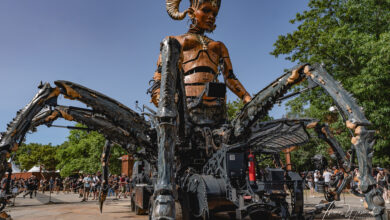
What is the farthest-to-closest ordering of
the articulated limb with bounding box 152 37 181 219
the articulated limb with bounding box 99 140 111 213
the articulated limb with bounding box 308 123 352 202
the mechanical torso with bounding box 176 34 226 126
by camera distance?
the articulated limb with bounding box 99 140 111 213
the mechanical torso with bounding box 176 34 226 126
the articulated limb with bounding box 308 123 352 202
the articulated limb with bounding box 152 37 181 219

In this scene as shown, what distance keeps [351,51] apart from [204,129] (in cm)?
1172

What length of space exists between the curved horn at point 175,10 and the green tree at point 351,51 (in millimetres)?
9979

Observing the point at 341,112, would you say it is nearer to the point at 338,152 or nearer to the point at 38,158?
the point at 338,152

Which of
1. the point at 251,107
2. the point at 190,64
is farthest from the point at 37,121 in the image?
the point at 251,107

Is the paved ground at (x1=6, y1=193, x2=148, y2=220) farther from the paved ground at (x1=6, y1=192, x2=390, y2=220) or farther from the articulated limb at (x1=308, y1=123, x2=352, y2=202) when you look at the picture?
the articulated limb at (x1=308, y1=123, x2=352, y2=202)

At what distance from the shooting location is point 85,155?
39125 mm

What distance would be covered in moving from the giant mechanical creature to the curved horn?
28mm

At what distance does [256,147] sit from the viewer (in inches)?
284

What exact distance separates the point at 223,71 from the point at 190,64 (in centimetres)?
121

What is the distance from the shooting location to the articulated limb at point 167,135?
2.75 metres

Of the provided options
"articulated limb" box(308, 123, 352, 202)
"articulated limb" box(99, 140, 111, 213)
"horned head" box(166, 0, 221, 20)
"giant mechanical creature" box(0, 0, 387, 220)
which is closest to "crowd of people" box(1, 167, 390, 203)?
"articulated limb" box(308, 123, 352, 202)

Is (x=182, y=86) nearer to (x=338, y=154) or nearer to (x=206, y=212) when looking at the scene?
(x=206, y=212)

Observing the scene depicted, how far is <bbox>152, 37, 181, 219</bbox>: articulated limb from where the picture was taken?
2.75 m

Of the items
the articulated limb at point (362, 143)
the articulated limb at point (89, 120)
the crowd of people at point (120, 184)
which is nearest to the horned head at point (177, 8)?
the articulated limb at point (89, 120)
